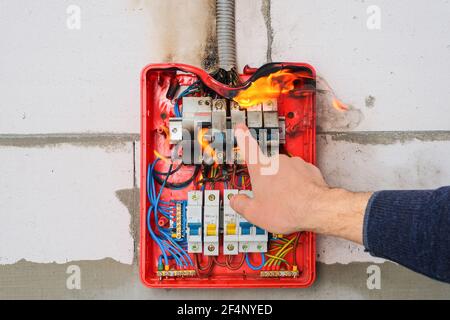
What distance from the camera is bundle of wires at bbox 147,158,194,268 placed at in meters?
1.23

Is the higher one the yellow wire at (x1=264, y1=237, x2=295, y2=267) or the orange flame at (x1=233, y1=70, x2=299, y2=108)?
the orange flame at (x1=233, y1=70, x2=299, y2=108)

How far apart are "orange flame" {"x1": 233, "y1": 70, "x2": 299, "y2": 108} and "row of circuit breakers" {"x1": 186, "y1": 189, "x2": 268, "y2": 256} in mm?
289

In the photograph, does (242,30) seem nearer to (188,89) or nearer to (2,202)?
(188,89)

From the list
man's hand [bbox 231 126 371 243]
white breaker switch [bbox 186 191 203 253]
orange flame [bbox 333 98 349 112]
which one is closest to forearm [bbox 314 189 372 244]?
man's hand [bbox 231 126 371 243]

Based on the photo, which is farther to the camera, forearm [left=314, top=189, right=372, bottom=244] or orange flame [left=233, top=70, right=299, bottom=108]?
orange flame [left=233, top=70, right=299, bottom=108]

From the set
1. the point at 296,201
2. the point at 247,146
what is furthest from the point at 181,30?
the point at 296,201

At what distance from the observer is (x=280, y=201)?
37.4 inches

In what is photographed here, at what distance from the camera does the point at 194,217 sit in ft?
3.91

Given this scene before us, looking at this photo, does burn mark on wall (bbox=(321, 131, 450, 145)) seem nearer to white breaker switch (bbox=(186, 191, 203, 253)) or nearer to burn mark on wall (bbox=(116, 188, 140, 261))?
white breaker switch (bbox=(186, 191, 203, 253))

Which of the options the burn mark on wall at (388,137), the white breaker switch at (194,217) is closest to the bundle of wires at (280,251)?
the white breaker switch at (194,217)

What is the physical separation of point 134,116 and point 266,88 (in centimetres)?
49

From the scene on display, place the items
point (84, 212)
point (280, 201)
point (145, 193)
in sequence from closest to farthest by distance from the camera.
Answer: point (280, 201), point (145, 193), point (84, 212)
